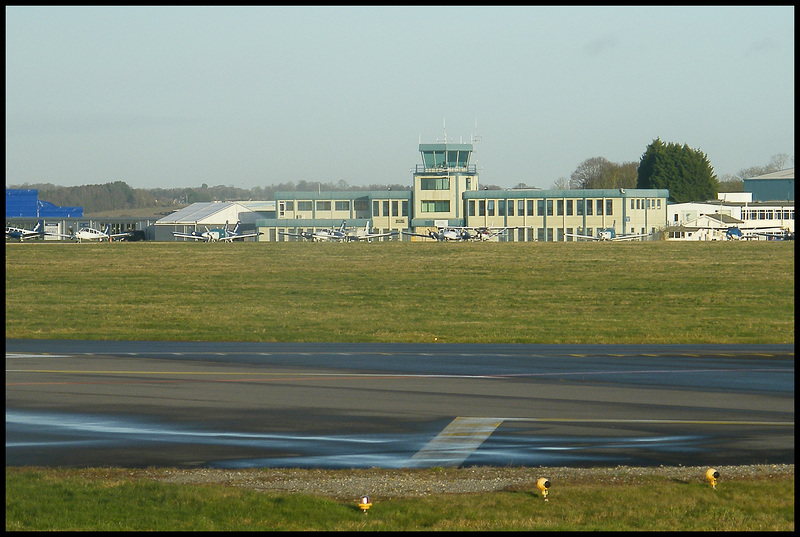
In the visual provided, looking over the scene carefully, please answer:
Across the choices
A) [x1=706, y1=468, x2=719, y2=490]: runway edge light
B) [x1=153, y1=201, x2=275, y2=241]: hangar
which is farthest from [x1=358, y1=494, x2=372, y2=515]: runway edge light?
[x1=153, y1=201, x2=275, y2=241]: hangar

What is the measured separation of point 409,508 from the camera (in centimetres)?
949

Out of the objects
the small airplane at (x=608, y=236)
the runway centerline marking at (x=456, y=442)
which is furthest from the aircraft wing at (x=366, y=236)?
the runway centerline marking at (x=456, y=442)

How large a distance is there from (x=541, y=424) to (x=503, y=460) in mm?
2648

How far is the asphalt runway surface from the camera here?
40.3 ft

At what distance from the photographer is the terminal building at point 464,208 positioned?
10969 centimetres

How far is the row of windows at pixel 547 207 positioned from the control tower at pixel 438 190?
A: 2.21 meters

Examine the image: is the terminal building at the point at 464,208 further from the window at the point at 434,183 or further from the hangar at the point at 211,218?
the hangar at the point at 211,218

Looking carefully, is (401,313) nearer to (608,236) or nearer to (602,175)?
(608,236)

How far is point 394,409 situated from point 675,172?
437ft

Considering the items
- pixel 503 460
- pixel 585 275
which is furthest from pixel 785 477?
pixel 585 275

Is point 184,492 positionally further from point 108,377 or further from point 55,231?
point 55,231

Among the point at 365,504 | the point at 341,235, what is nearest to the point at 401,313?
the point at 365,504

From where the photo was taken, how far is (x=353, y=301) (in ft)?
148

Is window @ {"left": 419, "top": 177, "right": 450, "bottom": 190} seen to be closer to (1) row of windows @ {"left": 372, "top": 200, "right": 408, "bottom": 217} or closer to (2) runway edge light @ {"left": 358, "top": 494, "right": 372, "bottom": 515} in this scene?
(1) row of windows @ {"left": 372, "top": 200, "right": 408, "bottom": 217}
